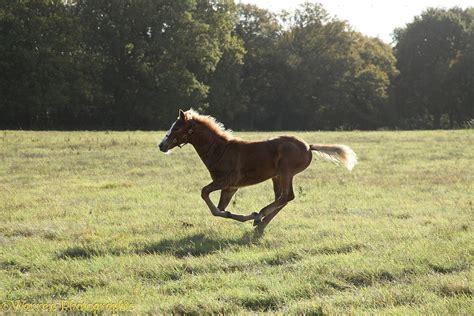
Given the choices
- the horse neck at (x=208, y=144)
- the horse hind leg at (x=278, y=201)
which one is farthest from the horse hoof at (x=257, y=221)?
the horse neck at (x=208, y=144)

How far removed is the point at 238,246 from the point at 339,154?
347 cm

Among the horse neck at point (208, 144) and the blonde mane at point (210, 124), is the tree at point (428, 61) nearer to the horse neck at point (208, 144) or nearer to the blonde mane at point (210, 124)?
the blonde mane at point (210, 124)

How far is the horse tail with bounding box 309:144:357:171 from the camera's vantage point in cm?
1172

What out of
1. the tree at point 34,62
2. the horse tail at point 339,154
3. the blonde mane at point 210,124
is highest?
the tree at point 34,62

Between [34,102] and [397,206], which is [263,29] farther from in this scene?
[397,206]

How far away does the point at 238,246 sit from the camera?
9.31 meters

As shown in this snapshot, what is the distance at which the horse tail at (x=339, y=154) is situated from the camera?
1172cm

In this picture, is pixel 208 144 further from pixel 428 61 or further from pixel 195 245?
pixel 428 61

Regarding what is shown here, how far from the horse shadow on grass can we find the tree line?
40.9m

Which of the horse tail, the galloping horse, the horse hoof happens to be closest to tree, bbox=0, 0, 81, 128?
the galloping horse

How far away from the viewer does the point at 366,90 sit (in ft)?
225

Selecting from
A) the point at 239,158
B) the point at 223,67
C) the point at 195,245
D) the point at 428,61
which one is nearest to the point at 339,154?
the point at 239,158

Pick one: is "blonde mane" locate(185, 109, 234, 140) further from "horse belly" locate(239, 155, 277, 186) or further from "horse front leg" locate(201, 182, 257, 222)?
"horse front leg" locate(201, 182, 257, 222)

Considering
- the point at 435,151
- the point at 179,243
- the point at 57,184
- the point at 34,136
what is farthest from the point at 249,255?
the point at 34,136
